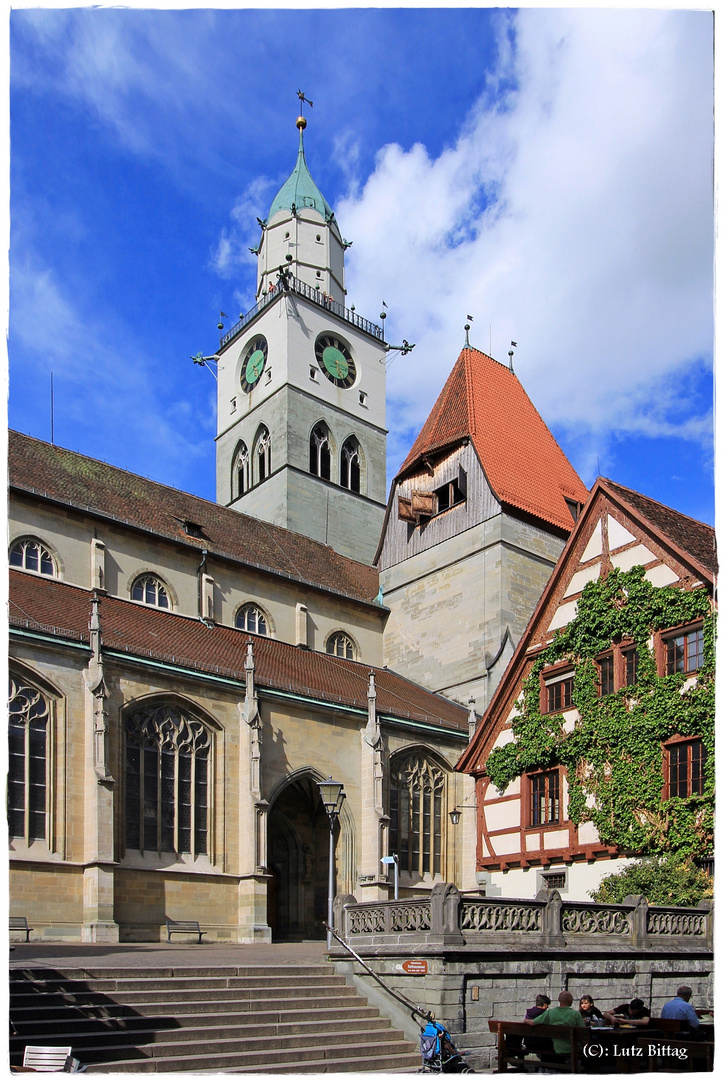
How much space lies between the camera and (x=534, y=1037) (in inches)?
400

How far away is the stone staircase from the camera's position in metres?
10.1

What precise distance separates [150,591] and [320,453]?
1875cm

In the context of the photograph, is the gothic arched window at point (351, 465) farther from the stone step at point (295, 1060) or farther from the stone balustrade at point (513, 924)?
the stone step at point (295, 1060)

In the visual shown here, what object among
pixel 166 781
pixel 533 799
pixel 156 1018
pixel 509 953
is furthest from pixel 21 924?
pixel 533 799

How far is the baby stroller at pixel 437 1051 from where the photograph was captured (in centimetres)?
1077

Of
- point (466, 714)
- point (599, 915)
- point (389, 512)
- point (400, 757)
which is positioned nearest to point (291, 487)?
point (389, 512)

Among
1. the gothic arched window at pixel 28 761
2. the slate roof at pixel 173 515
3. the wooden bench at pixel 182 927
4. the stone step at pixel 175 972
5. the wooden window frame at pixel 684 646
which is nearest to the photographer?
the stone step at pixel 175 972

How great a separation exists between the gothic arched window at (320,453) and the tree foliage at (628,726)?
25659 mm

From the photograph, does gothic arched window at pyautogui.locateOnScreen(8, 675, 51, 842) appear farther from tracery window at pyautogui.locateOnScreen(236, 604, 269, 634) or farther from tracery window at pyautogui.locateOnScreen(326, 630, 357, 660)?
tracery window at pyautogui.locateOnScreen(326, 630, 357, 660)

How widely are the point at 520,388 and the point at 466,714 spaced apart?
46.1ft

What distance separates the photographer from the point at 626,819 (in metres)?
18.4

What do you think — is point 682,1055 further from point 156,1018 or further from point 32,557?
point 32,557

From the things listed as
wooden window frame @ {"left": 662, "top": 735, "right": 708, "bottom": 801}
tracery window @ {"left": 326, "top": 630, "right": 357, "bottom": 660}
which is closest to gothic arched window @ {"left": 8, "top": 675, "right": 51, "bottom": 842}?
wooden window frame @ {"left": 662, "top": 735, "right": 708, "bottom": 801}

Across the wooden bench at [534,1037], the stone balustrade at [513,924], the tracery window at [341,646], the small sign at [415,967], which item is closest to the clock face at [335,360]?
the tracery window at [341,646]
